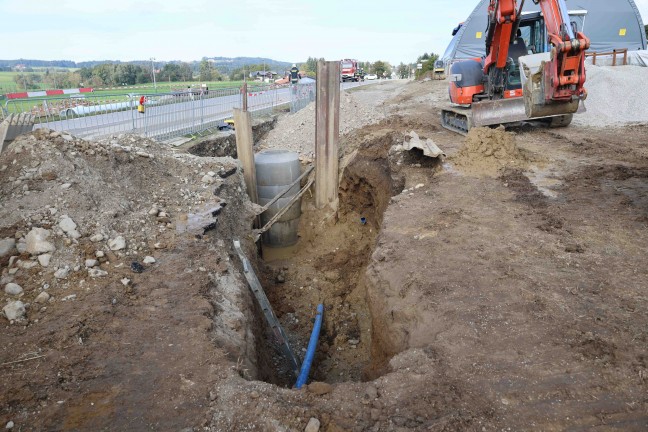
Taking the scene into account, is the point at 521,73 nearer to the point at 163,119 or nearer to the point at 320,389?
the point at 163,119

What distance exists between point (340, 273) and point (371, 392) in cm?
537

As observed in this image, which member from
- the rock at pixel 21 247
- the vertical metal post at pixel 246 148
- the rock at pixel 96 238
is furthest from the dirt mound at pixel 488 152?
the rock at pixel 21 247

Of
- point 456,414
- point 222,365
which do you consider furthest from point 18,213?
point 456,414

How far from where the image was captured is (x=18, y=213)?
5.17 meters

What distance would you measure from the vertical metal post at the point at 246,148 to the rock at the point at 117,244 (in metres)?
4.38

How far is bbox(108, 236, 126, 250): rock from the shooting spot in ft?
17.1

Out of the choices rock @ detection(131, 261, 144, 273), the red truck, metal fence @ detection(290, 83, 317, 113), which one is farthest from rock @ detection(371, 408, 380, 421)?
the red truck

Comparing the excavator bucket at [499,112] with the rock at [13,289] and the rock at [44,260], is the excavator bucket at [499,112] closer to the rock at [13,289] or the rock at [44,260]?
the rock at [44,260]

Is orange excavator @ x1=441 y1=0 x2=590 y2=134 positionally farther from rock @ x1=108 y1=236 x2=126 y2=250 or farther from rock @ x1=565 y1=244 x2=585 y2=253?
rock @ x1=108 y1=236 x2=126 y2=250

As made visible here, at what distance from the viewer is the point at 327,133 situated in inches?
381

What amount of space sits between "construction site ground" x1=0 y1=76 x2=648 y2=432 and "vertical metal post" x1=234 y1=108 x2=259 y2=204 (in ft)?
2.06

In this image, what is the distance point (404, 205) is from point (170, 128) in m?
7.54

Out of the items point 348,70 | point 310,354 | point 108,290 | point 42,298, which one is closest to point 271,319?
point 310,354

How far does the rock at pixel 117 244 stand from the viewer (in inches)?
205
